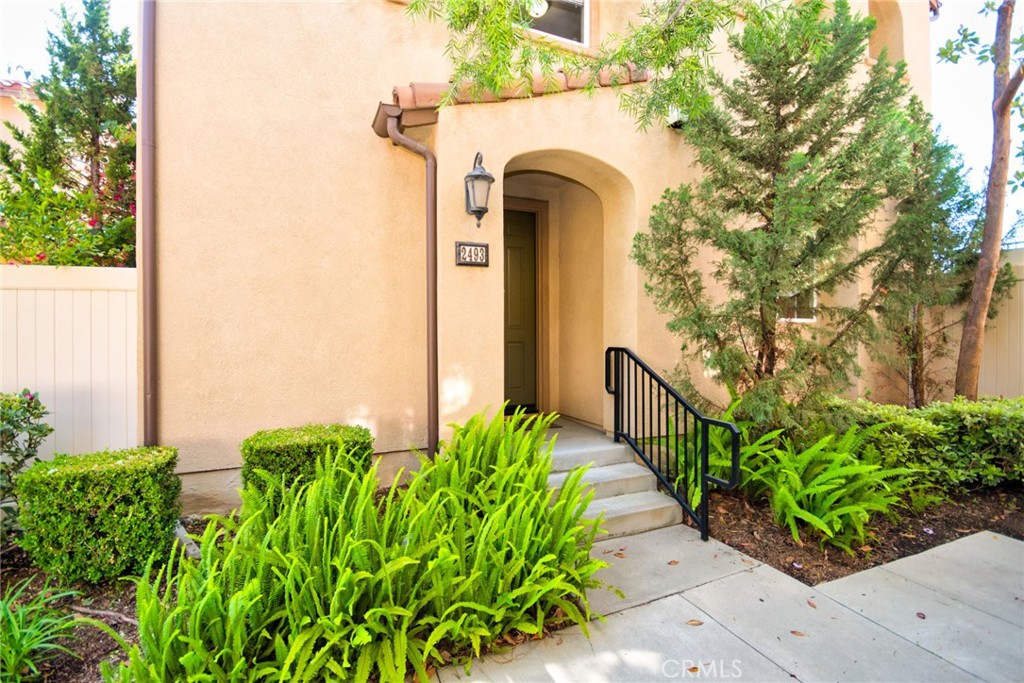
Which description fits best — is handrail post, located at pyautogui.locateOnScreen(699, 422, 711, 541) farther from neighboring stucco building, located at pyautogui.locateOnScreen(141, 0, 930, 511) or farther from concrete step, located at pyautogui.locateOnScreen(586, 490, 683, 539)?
neighboring stucco building, located at pyautogui.locateOnScreen(141, 0, 930, 511)

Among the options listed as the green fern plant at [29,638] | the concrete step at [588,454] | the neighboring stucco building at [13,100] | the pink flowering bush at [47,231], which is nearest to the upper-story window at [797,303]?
the concrete step at [588,454]

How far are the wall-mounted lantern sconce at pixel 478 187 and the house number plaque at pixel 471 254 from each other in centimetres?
25

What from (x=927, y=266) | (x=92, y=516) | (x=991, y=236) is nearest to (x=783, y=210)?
(x=927, y=266)

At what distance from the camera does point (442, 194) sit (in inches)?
153

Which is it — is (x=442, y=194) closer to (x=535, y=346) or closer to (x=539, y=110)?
(x=539, y=110)

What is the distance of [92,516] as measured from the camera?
8.68 feet

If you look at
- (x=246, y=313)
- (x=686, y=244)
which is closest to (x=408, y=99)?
(x=246, y=313)

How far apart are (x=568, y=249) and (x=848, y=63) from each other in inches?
116

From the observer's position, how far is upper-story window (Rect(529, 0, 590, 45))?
16.3 feet

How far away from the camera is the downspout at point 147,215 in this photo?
11.4 feet

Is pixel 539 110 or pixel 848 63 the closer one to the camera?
pixel 848 63

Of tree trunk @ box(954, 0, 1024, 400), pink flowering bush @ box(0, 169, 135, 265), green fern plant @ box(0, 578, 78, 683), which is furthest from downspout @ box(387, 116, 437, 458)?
tree trunk @ box(954, 0, 1024, 400)

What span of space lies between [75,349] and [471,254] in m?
2.90

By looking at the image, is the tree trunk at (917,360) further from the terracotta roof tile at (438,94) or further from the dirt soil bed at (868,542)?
the terracotta roof tile at (438,94)
